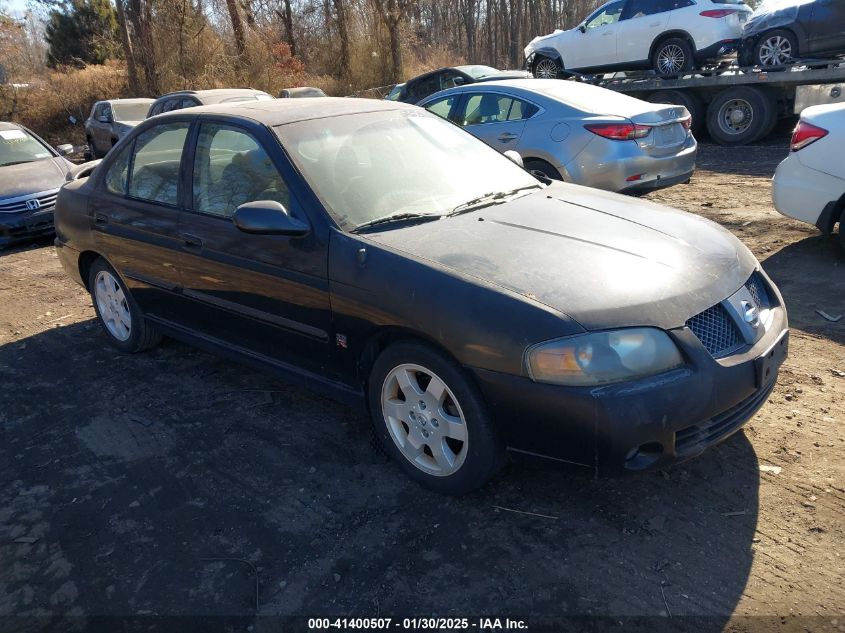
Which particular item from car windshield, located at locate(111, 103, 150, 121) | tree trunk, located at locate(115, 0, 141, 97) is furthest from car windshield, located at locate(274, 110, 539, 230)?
tree trunk, located at locate(115, 0, 141, 97)

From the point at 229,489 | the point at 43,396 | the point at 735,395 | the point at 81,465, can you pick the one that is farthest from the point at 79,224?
the point at 735,395

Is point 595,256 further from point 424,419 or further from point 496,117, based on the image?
point 496,117

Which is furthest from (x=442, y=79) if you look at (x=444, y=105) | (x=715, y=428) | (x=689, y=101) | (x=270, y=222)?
(x=715, y=428)

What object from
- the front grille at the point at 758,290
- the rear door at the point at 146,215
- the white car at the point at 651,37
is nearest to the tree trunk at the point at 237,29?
the white car at the point at 651,37

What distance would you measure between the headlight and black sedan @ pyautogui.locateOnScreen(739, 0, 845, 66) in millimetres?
10684

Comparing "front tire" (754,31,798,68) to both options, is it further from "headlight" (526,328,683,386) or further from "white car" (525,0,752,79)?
"headlight" (526,328,683,386)

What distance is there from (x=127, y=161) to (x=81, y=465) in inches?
83.6

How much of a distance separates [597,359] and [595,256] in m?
0.63

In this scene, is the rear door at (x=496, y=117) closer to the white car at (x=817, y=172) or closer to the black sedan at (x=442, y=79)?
the white car at (x=817, y=172)

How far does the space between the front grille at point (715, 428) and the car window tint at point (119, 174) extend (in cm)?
382

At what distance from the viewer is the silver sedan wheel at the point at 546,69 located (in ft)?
51.0

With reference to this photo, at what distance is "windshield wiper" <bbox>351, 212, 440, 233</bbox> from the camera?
335cm

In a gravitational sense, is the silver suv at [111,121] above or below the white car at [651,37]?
below

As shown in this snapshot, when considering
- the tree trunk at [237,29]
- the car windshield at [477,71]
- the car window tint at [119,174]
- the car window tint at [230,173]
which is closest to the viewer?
the car window tint at [230,173]
